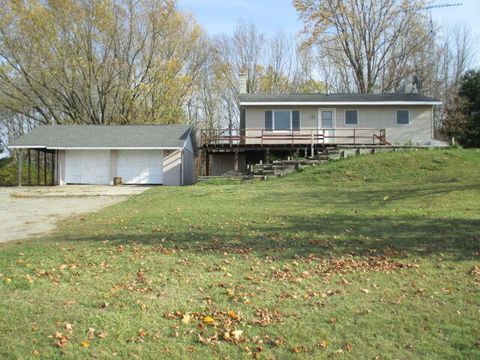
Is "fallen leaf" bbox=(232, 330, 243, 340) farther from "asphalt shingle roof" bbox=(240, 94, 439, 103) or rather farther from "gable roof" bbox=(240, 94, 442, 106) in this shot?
"asphalt shingle roof" bbox=(240, 94, 439, 103)

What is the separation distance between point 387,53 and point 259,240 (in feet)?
126

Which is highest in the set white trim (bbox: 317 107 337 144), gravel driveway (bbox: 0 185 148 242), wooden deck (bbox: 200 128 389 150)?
white trim (bbox: 317 107 337 144)

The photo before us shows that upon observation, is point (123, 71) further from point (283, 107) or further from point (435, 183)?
point (435, 183)

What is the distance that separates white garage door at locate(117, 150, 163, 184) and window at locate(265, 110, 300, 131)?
266 inches

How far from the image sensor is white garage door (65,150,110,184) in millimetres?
29562

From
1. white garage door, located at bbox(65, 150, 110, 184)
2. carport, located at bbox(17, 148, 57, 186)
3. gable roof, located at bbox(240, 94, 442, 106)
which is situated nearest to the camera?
gable roof, located at bbox(240, 94, 442, 106)

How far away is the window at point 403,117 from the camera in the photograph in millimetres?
29797

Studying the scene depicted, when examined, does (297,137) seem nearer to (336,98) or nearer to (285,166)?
(336,98)

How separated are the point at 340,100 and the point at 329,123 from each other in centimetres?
154

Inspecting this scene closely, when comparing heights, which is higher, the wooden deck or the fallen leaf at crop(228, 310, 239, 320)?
the wooden deck

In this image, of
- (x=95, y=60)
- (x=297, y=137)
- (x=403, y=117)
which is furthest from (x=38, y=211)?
(x=95, y=60)

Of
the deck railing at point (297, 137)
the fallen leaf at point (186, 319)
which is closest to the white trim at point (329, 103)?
the deck railing at point (297, 137)

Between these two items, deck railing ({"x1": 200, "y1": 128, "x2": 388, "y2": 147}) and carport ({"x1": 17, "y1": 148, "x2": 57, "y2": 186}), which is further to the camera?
carport ({"x1": 17, "y1": 148, "x2": 57, "y2": 186})

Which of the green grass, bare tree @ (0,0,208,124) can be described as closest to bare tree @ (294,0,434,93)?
bare tree @ (0,0,208,124)
